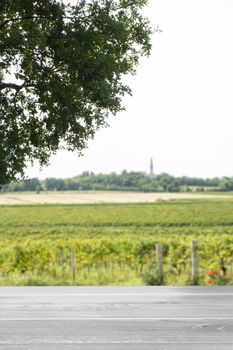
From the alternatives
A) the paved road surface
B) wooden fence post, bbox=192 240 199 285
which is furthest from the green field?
the paved road surface

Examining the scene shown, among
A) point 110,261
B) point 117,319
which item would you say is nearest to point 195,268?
point 110,261

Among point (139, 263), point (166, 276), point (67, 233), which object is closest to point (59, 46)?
point (166, 276)

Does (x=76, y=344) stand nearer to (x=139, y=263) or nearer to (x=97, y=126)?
(x=97, y=126)

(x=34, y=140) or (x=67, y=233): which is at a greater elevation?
(x=34, y=140)

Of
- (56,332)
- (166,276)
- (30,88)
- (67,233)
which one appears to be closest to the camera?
(56,332)

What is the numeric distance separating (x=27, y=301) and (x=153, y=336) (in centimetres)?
459

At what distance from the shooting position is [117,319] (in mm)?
10375

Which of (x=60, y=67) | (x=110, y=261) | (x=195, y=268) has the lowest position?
(x=110, y=261)

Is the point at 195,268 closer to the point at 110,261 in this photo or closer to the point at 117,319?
the point at 110,261

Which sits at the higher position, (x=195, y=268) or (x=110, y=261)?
(x=195, y=268)

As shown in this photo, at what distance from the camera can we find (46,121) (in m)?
16.6

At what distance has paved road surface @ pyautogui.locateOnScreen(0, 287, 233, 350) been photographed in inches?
335

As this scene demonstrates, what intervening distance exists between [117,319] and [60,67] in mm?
7723

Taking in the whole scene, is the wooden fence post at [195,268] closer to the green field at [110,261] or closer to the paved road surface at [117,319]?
the green field at [110,261]
